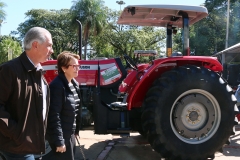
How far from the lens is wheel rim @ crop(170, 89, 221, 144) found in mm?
4250

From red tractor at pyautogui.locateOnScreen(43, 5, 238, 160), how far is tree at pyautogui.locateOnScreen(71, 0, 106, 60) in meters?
26.9

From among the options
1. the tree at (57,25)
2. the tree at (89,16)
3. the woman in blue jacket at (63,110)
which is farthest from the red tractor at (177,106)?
the tree at (57,25)

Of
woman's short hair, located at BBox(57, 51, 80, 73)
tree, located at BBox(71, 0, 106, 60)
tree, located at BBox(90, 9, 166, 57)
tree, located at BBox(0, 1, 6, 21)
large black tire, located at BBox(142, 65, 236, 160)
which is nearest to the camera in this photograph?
woman's short hair, located at BBox(57, 51, 80, 73)

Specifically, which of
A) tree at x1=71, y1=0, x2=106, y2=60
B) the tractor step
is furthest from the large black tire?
tree at x1=71, y1=0, x2=106, y2=60

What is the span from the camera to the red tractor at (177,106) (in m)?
4.10

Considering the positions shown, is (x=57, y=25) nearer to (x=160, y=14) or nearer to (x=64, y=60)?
(x=160, y=14)

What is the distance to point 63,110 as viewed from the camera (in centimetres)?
275

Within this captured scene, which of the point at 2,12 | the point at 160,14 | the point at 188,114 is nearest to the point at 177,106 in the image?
the point at 188,114

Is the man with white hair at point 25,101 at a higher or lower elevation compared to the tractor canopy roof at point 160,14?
lower

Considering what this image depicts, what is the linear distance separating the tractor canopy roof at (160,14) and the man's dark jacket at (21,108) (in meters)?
2.58

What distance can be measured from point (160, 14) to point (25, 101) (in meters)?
3.37

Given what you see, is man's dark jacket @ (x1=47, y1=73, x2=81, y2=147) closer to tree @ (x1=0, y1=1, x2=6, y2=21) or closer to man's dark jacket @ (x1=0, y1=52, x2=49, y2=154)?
man's dark jacket @ (x1=0, y1=52, x2=49, y2=154)

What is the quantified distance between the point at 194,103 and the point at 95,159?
1.63 meters

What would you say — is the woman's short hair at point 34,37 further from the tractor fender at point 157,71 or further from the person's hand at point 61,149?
the tractor fender at point 157,71
